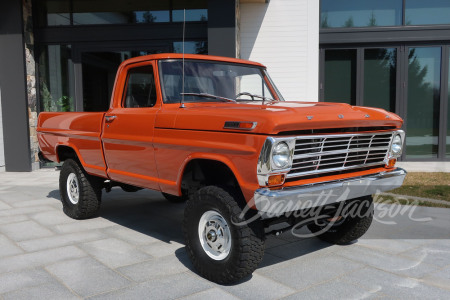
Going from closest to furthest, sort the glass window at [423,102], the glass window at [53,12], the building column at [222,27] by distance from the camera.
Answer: the building column at [222,27]
the glass window at [53,12]
the glass window at [423,102]

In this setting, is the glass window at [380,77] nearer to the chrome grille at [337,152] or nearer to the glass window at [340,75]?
the glass window at [340,75]

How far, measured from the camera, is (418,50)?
33.5 feet

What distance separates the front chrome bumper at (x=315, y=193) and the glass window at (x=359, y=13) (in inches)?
295

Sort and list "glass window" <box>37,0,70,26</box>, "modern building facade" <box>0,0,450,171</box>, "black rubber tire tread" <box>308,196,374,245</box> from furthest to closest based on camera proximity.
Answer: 1. "glass window" <box>37,0,70,26</box>
2. "modern building facade" <box>0,0,450,171</box>
3. "black rubber tire tread" <box>308,196,374,245</box>

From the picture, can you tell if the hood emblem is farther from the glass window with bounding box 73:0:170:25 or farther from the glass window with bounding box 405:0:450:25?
the glass window with bounding box 405:0:450:25

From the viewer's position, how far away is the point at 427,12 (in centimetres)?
1004

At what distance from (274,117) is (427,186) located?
5.23 m

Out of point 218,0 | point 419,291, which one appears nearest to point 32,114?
point 218,0

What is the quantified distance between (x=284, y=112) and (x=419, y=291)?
1.70m

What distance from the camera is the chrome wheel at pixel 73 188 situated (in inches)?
212

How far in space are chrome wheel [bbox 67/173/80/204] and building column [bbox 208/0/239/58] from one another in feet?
14.3

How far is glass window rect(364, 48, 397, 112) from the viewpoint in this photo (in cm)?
1023

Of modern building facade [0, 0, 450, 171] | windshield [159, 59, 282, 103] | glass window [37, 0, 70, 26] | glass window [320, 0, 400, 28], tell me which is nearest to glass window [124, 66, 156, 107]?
windshield [159, 59, 282, 103]

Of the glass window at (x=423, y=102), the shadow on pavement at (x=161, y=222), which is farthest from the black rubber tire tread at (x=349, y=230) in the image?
the glass window at (x=423, y=102)
